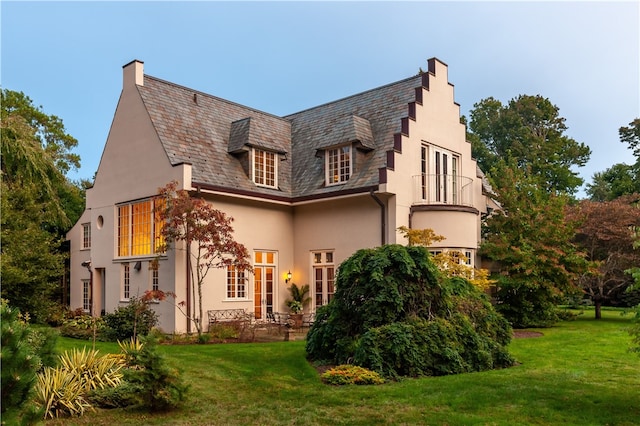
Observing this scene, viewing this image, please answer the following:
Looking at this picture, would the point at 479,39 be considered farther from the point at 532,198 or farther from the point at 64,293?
the point at 64,293

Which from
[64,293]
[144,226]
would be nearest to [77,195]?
[64,293]

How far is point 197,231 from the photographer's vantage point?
1627 centimetres

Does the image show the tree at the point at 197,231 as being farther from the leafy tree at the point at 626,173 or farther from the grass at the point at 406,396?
the leafy tree at the point at 626,173

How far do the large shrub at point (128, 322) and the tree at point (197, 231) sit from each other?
1515 mm

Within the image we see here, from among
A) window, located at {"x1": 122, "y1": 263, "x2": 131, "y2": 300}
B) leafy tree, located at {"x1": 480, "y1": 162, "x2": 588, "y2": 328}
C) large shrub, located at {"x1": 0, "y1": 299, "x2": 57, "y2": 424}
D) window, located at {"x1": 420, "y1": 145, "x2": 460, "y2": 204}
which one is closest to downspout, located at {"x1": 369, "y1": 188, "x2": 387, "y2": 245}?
window, located at {"x1": 420, "y1": 145, "x2": 460, "y2": 204}

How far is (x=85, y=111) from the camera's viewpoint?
2528cm

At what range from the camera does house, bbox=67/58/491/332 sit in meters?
18.6

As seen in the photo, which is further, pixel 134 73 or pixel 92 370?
pixel 134 73

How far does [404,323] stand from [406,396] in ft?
8.11

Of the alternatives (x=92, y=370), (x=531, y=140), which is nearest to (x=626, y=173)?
(x=531, y=140)

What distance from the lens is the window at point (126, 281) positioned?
769 inches

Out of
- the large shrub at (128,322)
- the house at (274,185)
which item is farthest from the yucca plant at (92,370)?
the house at (274,185)

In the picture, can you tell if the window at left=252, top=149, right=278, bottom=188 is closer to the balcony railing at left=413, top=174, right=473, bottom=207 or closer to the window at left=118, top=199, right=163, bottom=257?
the window at left=118, top=199, right=163, bottom=257

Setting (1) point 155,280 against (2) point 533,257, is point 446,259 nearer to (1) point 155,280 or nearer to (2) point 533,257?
(2) point 533,257
